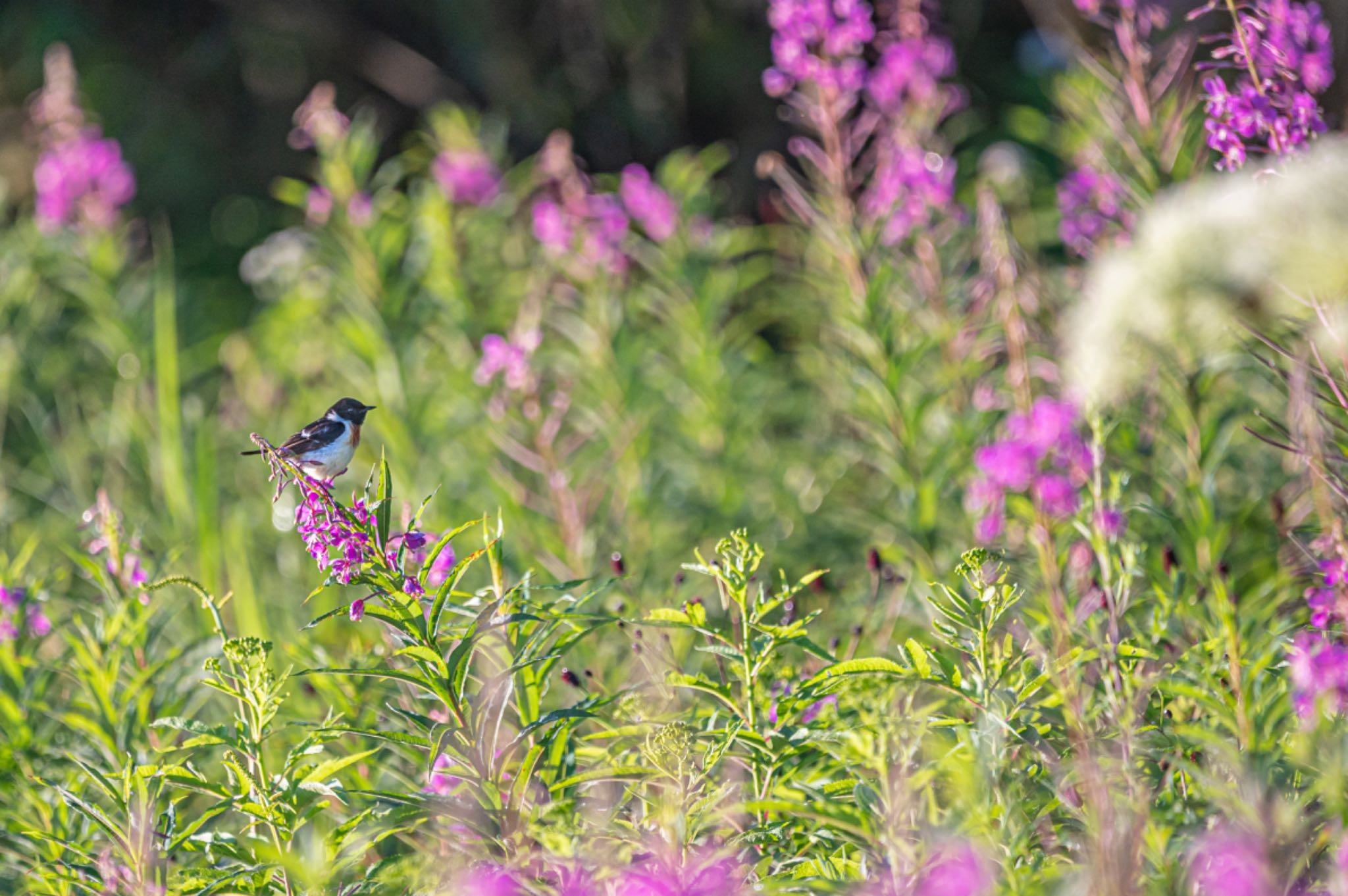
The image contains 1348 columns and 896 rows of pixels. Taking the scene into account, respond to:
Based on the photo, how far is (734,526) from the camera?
3.77 metres

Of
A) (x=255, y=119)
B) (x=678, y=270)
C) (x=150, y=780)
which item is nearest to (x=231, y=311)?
(x=255, y=119)

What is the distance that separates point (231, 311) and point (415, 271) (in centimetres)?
369

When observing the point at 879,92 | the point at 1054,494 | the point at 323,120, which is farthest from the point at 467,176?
the point at 1054,494

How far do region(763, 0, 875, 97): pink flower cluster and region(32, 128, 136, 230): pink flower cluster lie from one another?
9.45 feet

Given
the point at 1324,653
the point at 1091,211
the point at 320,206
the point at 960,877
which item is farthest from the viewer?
the point at 320,206

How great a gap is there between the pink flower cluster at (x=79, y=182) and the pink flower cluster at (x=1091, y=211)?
11.9ft

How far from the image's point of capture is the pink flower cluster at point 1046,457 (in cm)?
244

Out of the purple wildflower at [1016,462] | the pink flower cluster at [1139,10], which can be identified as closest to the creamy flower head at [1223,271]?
the purple wildflower at [1016,462]

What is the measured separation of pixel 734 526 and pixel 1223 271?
6.31 ft

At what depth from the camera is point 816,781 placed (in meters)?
2.03

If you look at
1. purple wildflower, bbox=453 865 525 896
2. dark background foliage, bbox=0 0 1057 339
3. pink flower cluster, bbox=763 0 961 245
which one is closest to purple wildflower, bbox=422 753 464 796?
purple wildflower, bbox=453 865 525 896

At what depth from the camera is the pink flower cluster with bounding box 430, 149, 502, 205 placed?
473 centimetres

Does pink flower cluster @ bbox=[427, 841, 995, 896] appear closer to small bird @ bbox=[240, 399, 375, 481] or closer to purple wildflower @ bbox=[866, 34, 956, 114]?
small bird @ bbox=[240, 399, 375, 481]

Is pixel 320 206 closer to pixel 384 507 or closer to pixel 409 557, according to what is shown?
pixel 409 557
